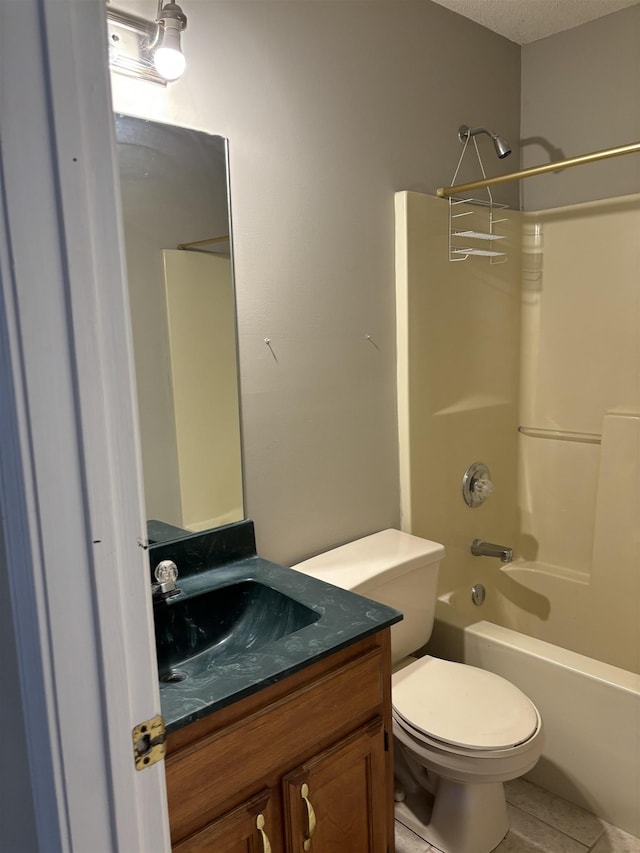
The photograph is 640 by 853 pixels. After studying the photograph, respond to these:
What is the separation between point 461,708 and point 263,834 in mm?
719

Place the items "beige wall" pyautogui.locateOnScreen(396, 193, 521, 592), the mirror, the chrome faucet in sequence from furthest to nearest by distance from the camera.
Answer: the chrome faucet < "beige wall" pyautogui.locateOnScreen(396, 193, 521, 592) < the mirror

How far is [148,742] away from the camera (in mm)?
769

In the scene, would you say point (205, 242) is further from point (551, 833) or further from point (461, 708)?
point (551, 833)

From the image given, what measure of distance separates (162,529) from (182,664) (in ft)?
1.09

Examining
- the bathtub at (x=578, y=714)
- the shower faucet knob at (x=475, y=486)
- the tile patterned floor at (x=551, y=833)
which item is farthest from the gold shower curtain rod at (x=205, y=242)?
the tile patterned floor at (x=551, y=833)

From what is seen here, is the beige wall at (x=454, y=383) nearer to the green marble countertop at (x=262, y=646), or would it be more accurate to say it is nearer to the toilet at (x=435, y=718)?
the toilet at (x=435, y=718)

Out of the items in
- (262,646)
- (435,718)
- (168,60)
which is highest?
(168,60)

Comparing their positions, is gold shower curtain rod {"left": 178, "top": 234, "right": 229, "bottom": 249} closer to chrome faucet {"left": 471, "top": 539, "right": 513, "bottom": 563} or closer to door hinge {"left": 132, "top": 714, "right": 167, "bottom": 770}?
door hinge {"left": 132, "top": 714, "right": 167, "bottom": 770}

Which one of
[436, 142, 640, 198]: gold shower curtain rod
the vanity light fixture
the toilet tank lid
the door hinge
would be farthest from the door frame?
[436, 142, 640, 198]: gold shower curtain rod

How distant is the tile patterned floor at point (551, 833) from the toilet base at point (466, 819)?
0.03m

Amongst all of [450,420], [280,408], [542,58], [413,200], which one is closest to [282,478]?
[280,408]

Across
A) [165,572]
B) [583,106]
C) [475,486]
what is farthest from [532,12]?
[165,572]

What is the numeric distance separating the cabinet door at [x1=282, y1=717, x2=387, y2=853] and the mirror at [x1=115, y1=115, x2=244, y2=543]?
0.64m

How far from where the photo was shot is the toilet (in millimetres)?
1632
